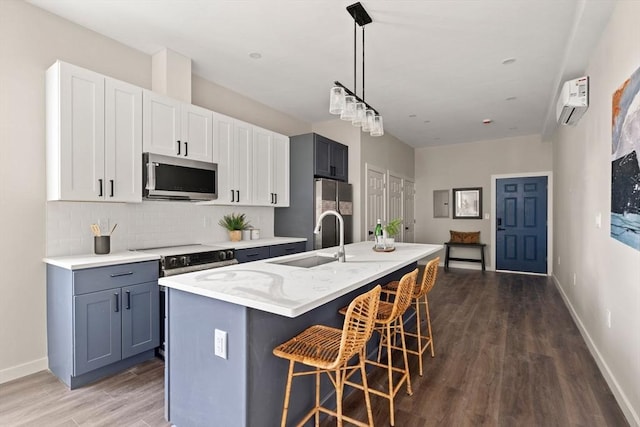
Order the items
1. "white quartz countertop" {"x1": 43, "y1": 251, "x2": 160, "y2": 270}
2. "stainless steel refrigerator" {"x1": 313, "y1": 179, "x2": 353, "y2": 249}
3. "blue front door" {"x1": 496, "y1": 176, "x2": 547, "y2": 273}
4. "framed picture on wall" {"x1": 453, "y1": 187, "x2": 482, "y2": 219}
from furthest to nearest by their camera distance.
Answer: "framed picture on wall" {"x1": 453, "y1": 187, "x2": 482, "y2": 219}, "blue front door" {"x1": 496, "y1": 176, "x2": 547, "y2": 273}, "stainless steel refrigerator" {"x1": 313, "y1": 179, "x2": 353, "y2": 249}, "white quartz countertop" {"x1": 43, "y1": 251, "x2": 160, "y2": 270}

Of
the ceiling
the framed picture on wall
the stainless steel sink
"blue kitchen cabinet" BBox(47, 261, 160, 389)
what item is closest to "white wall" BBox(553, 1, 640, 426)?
the ceiling

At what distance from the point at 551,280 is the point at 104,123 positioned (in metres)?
7.11

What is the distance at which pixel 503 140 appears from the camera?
6898 mm

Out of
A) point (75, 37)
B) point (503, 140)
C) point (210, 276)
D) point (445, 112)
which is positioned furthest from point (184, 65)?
point (503, 140)

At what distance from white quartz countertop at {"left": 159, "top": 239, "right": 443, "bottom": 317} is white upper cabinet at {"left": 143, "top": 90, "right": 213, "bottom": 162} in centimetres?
166

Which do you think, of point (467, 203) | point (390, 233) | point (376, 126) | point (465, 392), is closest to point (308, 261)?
point (390, 233)

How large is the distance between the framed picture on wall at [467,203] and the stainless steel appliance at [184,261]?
5.66 m

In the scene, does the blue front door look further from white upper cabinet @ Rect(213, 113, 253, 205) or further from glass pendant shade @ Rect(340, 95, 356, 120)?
glass pendant shade @ Rect(340, 95, 356, 120)

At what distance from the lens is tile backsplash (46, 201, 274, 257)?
2.68m

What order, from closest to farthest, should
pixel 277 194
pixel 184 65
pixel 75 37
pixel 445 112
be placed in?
1. pixel 75 37
2. pixel 184 65
3. pixel 277 194
4. pixel 445 112

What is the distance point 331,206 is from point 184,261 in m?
2.41

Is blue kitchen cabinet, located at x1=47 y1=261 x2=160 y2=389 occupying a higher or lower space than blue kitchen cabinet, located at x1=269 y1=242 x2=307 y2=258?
lower

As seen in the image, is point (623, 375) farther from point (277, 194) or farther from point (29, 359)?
point (29, 359)

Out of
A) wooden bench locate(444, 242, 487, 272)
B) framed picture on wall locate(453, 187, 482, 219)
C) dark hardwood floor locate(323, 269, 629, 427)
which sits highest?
framed picture on wall locate(453, 187, 482, 219)
